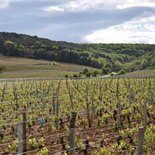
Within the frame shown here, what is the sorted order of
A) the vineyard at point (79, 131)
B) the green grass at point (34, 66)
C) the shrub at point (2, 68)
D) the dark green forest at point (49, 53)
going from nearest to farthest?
the vineyard at point (79, 131)
the shrub at point (2, 68)
the green grass at point (34, 66)
the dark green forest at point (49, 53)

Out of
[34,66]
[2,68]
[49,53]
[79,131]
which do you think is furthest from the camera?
[49,53]

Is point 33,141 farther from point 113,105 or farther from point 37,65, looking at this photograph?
point 37,65

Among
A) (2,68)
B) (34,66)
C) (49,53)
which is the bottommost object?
(2,68)

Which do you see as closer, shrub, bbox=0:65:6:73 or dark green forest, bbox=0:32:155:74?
shrub, bbox=0:65:6:73

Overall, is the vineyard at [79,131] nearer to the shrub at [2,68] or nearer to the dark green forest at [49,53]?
the shrub at [2,68]

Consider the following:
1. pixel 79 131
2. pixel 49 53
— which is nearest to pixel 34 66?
pixel 49 53

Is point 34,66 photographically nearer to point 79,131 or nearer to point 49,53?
point 49,53

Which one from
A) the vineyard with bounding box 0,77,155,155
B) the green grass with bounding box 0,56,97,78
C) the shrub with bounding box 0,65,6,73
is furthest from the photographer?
the green grass with bounding box 0,56,97,78

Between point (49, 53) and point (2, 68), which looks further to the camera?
point (49, 53)

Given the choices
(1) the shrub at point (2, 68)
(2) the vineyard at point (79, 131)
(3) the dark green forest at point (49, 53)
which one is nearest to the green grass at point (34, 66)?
(1) the shrub at point (2, 68)

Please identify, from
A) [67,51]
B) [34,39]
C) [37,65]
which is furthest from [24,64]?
[34,39]

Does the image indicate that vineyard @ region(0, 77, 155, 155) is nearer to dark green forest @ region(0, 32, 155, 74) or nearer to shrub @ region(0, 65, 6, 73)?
shrub @ region(0, 65, 6, 73)

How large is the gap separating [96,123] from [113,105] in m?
2.70

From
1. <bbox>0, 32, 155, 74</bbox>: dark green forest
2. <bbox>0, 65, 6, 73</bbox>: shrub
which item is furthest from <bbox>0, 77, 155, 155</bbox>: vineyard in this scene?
<bbox>0, 32, 155, 74</bbox>: dark green forest
